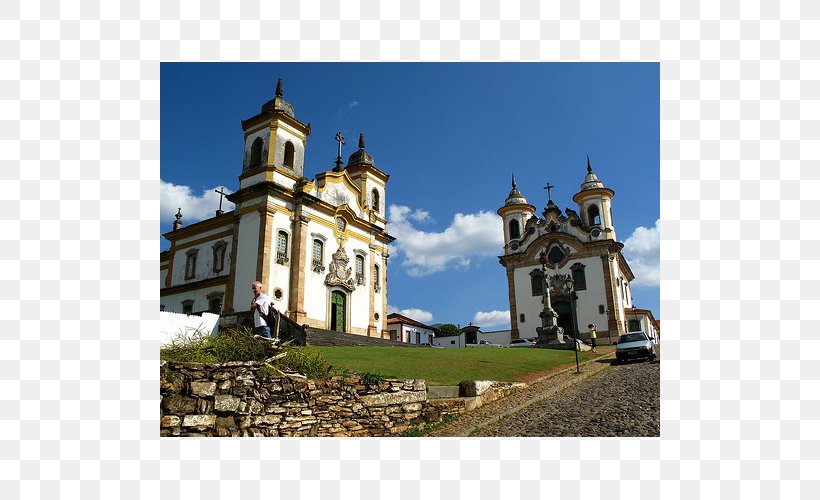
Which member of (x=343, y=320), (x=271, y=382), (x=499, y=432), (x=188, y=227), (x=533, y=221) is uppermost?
(x=533, y=221)

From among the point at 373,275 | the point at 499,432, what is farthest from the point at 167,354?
the point at 373,275

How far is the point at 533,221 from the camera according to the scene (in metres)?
41.7

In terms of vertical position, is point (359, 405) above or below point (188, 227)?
below

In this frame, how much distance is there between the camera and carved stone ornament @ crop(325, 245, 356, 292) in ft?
83.6

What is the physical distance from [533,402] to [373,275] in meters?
19.6

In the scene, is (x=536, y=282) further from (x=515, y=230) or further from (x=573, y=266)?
(x=515, y=230)

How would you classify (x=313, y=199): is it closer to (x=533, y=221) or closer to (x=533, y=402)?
(x=533, y=402)

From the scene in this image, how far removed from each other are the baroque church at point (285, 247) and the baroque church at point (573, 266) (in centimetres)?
1393

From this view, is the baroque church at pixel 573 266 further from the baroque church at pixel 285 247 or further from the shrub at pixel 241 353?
the shrub at pixel 241 353

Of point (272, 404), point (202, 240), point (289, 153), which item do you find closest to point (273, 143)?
point (289, 153)

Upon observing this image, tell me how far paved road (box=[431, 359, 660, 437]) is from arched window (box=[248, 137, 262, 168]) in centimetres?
1802

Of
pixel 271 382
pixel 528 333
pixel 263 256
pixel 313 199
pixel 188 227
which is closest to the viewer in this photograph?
pixel 271 382

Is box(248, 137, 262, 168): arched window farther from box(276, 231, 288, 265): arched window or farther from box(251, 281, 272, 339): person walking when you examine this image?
box(251, 281, 272, 339): person walking

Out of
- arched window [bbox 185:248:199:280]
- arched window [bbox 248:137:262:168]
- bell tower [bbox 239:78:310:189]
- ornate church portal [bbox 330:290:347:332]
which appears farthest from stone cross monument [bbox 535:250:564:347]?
arched window [bbox 185:248:199:280]
